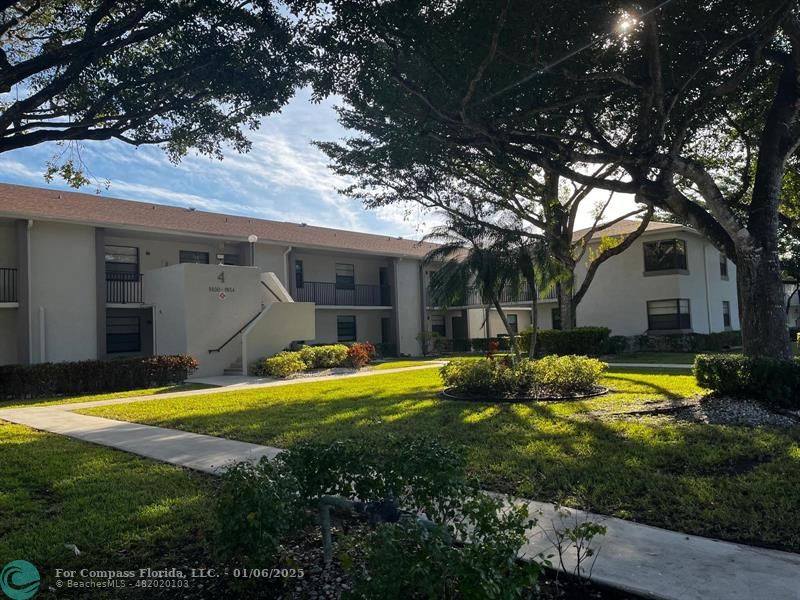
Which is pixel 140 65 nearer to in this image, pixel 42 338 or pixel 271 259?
pixel 42 338

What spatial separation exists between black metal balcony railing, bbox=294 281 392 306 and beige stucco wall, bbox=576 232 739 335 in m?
10.8

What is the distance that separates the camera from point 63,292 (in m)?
20.0

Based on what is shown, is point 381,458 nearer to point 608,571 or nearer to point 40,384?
point 608,571

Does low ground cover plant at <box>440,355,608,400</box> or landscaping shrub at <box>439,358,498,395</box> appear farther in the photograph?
landscaping shrub at <box>439,358,498,395</box>

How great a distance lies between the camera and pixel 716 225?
11133mm

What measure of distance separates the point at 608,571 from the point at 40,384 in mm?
17638

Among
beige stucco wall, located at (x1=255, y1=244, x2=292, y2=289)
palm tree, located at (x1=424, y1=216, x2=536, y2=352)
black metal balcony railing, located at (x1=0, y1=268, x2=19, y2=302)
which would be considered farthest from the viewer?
beige stucco wall, located at (x1=255, y1=244, x2=292, y2=289)

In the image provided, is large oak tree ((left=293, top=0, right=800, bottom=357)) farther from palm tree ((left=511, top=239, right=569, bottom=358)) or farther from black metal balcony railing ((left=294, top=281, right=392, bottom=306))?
Answer: black metal balcony railing ((left=294, top=281, right=392, bottom=306))

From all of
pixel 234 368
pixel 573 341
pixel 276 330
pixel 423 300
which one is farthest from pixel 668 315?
pixel 234 368

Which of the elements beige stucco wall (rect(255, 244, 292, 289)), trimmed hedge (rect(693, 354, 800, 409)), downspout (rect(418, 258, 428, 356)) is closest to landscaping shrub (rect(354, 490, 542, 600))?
trimmed hedge (rect(693, 354, 800, 409))

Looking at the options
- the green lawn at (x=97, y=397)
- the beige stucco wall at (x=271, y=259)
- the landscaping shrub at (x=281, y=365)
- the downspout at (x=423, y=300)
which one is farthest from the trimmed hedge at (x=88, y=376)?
the downspout at (x=423, y=300)

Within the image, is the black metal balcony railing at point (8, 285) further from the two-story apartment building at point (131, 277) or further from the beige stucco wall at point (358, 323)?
the beige stucco wall at point (358, 323)

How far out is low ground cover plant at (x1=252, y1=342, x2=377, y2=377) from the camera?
2069 centimetres

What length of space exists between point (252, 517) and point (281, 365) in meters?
17.5
